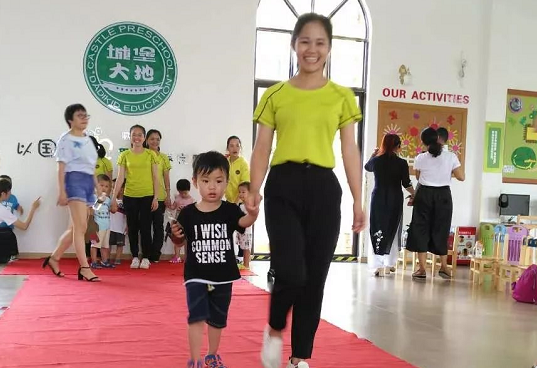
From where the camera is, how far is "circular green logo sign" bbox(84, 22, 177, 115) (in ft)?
20.2

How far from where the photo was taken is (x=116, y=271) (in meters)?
5.25

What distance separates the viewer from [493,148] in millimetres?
7469

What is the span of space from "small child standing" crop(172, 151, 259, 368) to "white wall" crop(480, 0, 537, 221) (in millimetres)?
5970

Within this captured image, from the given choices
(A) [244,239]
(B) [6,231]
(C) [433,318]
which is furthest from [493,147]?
(B) [6,231]

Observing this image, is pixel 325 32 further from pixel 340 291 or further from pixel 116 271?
pixel 116 271

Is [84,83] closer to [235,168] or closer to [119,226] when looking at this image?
[119,226]

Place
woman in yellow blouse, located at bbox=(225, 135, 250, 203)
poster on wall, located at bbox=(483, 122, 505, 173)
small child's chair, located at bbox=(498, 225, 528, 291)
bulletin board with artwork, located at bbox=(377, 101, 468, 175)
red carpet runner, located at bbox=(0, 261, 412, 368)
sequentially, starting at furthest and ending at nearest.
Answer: poster on wall, located at bbox=(483, 122, 505, 173) < bulletin board with artwork, located at bbox=(377, 101, 468, 175) < woman in yellow blouse, located at bbox=(225, 135, 250, 203) < small child's chair, located at bbox=(498, 225, 528, 291) < red carpet runner, located at bbox=(0, 261, 412, 368)

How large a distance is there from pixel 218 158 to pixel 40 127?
4.34 m

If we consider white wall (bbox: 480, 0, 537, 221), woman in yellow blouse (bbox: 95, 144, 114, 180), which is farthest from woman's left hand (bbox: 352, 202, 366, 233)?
white wall (bbox: 480, 0, 537, 221)

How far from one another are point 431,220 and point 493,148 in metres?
2.37

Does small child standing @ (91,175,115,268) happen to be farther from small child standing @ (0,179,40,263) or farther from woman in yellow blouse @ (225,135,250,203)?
woman in yellow blouse @ (225,135,250,203)

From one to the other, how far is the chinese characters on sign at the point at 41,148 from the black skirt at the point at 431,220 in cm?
392

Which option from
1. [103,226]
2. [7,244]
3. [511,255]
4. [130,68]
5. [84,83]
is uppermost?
[130,68]

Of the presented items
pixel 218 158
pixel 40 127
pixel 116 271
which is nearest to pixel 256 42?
pixel 40 127
